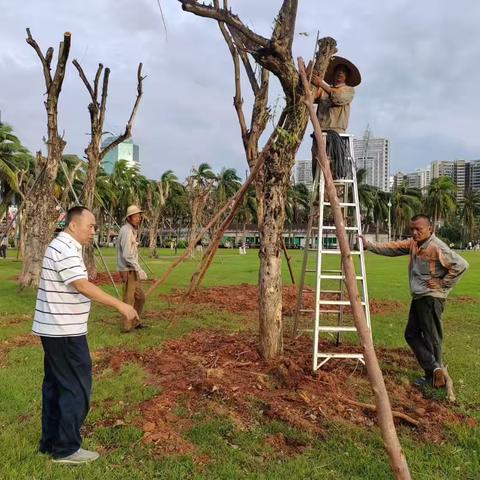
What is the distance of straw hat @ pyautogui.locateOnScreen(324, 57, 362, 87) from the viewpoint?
21.3 ft

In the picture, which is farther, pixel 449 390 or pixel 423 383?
pixel 423 383

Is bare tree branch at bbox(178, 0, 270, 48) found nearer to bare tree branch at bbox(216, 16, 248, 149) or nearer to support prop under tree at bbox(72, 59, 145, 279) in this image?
bare tree branch at bbox(216, 16, 248, 149)

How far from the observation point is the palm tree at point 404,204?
80938 mm

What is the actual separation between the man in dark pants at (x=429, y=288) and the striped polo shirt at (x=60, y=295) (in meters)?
3.86

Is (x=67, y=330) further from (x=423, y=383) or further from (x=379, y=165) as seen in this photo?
(x=379, y=165)

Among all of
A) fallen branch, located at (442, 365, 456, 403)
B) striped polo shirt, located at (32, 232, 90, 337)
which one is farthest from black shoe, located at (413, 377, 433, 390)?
striped polo shirt, located at (32, 232, 90, 337)

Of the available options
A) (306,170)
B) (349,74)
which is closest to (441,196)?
(306,170)

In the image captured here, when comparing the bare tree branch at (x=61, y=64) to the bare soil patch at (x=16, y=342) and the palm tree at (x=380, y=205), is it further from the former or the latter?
the palm tree at (x=380, y=205)

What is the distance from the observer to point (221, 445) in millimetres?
4223

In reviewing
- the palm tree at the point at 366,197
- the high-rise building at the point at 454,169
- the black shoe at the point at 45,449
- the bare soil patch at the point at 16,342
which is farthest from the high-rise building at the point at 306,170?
the high-rise building at the point at 454,169

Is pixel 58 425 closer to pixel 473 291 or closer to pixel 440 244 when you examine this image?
pixel 440 244

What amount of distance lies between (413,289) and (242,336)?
2906 mm

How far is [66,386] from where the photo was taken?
3932mm

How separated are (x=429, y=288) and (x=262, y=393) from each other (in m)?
2.29
